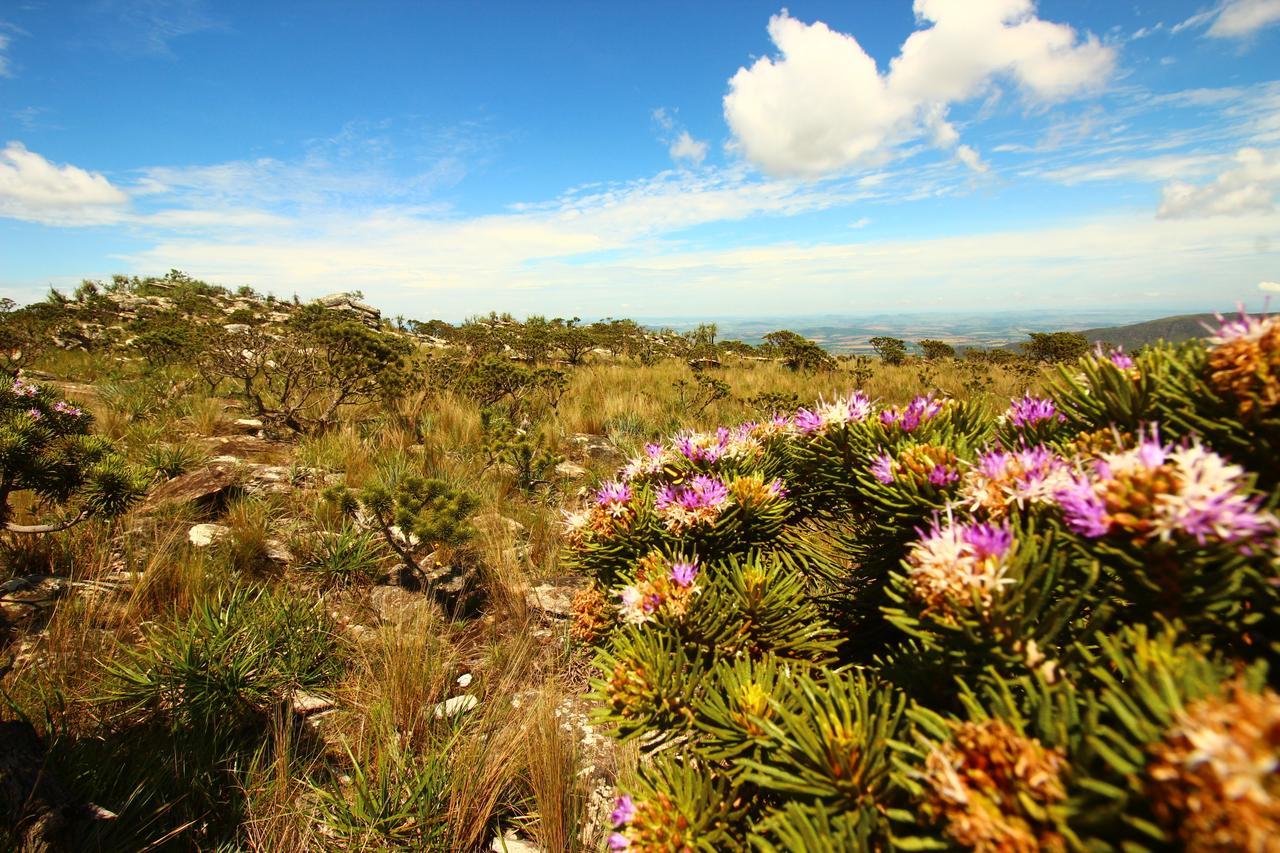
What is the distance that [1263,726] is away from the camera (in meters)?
0.49

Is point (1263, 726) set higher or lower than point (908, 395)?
higher

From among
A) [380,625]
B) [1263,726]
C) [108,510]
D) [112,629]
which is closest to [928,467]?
[1263,726]

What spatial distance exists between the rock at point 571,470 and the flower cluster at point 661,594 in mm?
5088

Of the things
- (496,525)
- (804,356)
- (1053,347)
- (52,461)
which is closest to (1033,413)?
(496,525)

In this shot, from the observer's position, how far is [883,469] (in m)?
1.33

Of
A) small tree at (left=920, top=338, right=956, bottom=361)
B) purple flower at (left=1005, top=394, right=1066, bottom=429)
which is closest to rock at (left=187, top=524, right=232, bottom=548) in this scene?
purple flower at (left=1005, top=394, right=1066, bottom=429)

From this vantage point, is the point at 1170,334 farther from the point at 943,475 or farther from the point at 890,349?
the point at 890,349

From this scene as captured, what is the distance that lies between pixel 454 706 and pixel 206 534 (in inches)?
120

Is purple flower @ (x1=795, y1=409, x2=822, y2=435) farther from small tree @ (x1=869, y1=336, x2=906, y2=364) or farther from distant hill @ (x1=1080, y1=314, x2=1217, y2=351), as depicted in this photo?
small tree @ (x1=869, y1=336, x2=906, y2=364)

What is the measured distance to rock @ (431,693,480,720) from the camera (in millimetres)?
2793

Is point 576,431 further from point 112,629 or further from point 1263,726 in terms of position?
point 1263,726

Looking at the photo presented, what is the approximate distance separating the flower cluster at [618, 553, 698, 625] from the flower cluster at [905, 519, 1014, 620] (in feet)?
1.70

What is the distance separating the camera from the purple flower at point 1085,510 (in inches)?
32.7

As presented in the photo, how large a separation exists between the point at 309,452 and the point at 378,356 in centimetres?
249
